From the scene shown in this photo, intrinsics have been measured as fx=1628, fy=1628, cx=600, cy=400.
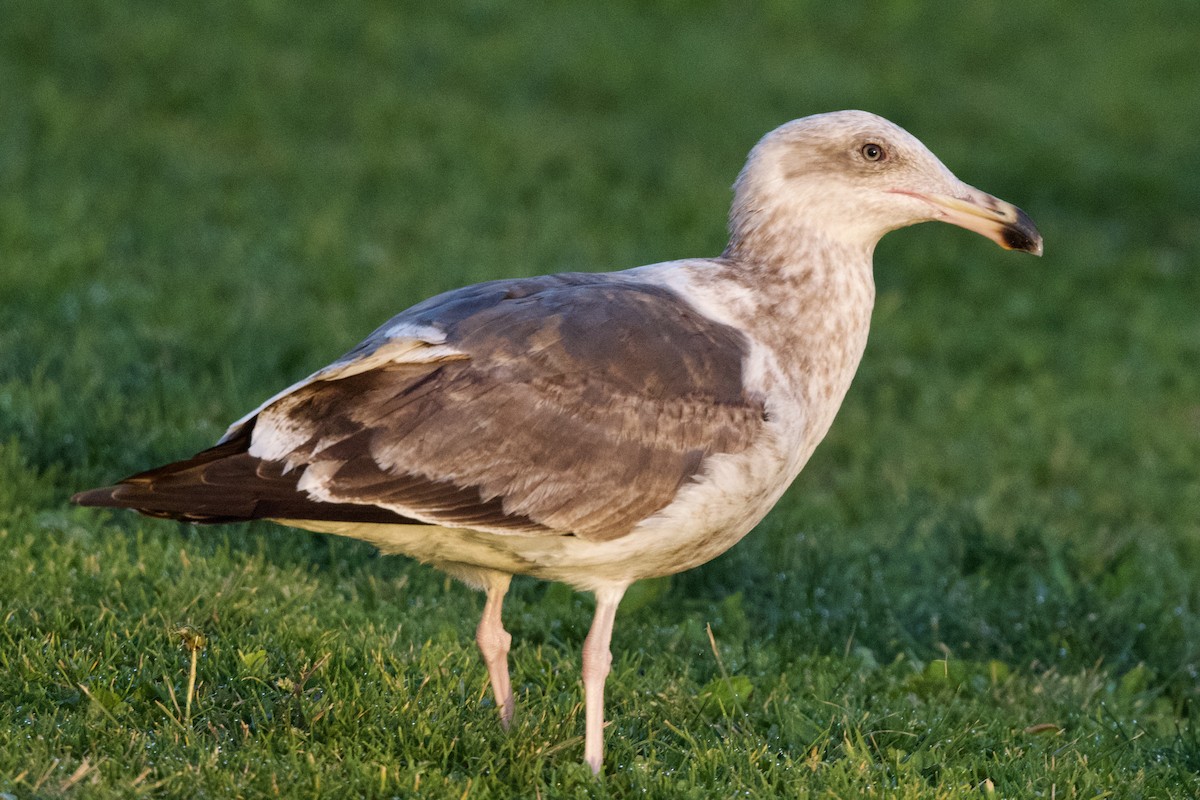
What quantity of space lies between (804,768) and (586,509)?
90cm

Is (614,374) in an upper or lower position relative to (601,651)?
upper

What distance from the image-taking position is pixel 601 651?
4.52 metres

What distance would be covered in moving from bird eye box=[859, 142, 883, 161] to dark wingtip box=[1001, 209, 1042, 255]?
43 centimetres

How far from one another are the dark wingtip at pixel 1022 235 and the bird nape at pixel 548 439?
0.59m

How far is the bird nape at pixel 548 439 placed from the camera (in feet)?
14.2

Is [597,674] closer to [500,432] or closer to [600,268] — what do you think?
[500,432]

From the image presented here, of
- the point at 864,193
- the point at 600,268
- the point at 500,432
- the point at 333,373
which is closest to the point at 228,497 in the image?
the point at 333,373

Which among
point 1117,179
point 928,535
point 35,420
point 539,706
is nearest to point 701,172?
point 1117,179

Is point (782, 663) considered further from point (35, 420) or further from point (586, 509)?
point (35, 420)

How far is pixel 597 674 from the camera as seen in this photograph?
447cm

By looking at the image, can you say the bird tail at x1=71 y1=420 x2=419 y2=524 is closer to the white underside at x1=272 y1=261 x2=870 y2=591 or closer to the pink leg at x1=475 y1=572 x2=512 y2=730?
the white underside at x1=272 y1=261 x2=870 y2=591

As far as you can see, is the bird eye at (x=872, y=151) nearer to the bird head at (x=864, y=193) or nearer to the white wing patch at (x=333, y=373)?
the bird head at (x=864, y=193)

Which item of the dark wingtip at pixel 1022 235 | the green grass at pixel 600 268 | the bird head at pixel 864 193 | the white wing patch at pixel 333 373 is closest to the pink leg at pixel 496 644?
the green grass at pixel 600 268

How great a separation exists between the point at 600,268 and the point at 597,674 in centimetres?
551
